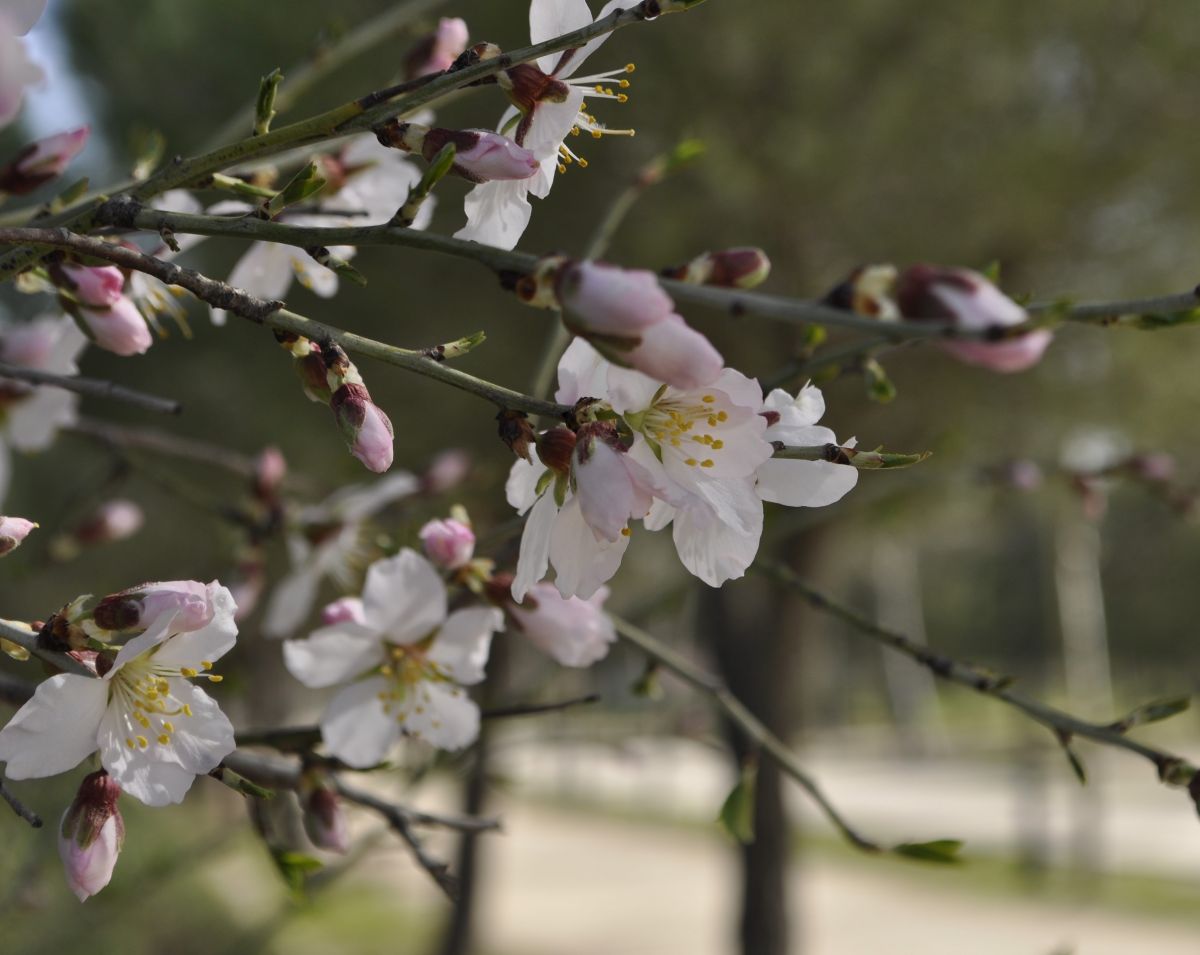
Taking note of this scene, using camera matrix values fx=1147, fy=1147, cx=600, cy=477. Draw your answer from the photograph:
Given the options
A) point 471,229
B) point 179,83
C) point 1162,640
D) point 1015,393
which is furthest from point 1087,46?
point 1162,640

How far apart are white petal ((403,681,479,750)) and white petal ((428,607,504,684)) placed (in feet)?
0.07

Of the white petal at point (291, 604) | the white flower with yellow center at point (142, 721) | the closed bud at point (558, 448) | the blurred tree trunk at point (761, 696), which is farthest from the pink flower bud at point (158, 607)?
the blurred tree trunk at point (761, 696)

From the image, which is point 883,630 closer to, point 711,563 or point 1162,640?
point 711,563

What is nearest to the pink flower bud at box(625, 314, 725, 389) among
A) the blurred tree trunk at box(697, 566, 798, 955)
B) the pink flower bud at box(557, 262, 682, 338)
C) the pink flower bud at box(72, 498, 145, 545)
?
the pink flower bud at box(557, 262, 682, 338)

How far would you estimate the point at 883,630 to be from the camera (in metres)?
1.08

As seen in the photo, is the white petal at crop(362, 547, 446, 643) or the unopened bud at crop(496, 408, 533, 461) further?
the white petal at crop(362, 547, 446, 643)

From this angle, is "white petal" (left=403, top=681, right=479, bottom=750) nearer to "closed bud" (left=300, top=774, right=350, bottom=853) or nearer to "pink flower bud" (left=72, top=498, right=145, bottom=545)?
"closed bud" (left=300, top=774, right=350, bottom=853)

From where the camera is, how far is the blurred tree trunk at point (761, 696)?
5707mm

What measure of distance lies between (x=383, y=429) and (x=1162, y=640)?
30.5 m

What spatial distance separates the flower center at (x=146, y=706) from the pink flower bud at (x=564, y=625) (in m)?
0.29

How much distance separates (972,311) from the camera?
47 centimetres

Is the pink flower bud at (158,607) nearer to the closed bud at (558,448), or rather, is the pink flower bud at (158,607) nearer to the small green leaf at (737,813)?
the closed bud at (558,448)

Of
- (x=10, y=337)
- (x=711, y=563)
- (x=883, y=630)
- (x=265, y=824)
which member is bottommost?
(x=265, y=824)

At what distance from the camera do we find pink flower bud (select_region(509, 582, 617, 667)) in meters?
0.94
